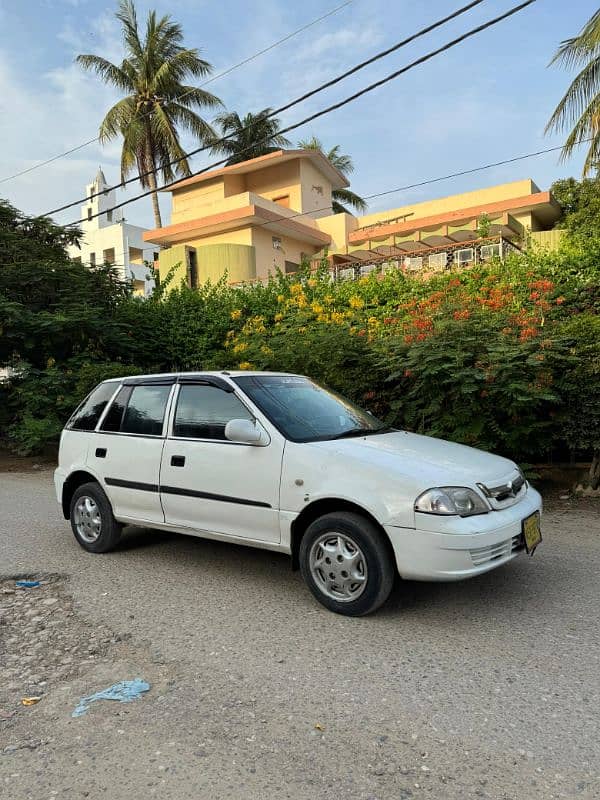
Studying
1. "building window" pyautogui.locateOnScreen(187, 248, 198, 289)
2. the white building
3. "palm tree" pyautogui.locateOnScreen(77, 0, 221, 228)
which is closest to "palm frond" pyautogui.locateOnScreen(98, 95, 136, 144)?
"palm tree" pyautogui.locateOnScreen(77, 0, 221, 228)

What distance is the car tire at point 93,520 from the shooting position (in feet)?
18.3

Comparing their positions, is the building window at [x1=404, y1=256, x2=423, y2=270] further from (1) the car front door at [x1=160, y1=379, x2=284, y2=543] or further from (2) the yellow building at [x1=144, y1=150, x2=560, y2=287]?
(1) the car front door at [x1=160, y1=379, x2=284, y2=543]

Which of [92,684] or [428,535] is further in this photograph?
[428,535]

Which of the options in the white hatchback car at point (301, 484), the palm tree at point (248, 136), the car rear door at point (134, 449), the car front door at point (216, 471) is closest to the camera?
the white hatchback car at point (301, 484)

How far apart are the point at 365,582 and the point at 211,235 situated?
75.7ft

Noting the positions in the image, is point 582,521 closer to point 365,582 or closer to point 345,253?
point 365,582

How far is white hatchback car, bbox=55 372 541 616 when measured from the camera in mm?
3789

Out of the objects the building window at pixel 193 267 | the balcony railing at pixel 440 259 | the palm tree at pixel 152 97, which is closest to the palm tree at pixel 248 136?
the palm tree at pixel 152 97

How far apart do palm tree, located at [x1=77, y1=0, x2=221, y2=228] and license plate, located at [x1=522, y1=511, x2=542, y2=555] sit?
91.7ft

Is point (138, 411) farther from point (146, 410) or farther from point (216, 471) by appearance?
point (216, 471)

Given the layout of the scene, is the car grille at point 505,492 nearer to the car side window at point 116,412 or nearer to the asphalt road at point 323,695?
the asphalt road at point 323,695

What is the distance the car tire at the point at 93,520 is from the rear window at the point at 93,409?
58 centimetres

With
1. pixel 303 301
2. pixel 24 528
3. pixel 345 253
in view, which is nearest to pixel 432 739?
pixel 24 528

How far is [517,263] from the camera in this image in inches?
406
